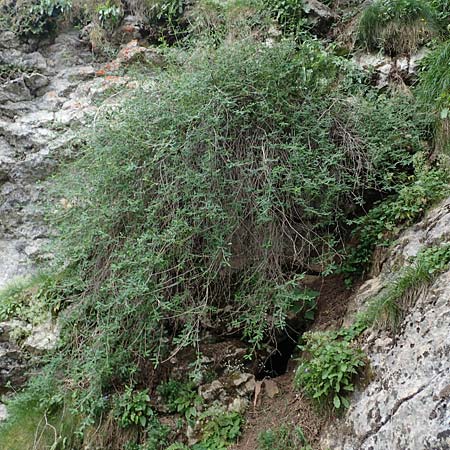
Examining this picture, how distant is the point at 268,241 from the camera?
288cm

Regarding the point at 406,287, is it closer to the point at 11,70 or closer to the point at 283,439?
the point at 283,439

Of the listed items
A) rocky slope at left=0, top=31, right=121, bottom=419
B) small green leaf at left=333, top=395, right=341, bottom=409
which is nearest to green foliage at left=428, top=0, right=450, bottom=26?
rocky slope at left=0, top=31, right=121, bottom=419

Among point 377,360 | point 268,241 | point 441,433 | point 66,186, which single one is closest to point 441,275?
point 377,360

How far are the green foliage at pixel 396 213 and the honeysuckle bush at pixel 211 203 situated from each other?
0.11 metres

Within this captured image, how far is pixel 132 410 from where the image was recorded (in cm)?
293

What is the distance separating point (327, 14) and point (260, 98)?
2492 mm

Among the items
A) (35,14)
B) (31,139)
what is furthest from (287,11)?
(35,14)

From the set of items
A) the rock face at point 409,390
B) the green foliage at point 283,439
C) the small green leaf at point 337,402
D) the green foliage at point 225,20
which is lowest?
the green foliage at point 283,439

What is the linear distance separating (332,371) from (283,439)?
0.51m

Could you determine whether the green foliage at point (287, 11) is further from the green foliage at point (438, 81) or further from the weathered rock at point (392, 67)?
the green foliage at point (438, 81)

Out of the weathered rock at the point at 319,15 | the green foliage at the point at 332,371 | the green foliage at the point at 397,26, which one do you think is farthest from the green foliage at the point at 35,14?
the green foliage at the point at 332,371

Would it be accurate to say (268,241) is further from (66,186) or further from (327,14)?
(327,14)

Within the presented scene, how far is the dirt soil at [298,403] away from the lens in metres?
2.48

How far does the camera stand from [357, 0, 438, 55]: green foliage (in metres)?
4.28
